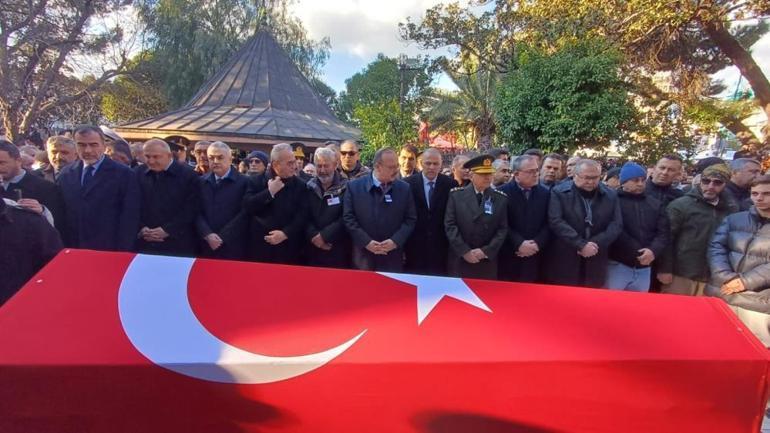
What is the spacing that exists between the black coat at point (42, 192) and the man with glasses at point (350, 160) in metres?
2.46

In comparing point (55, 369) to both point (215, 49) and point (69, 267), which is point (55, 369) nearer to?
point (69, 267)

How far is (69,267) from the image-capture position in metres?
1.78

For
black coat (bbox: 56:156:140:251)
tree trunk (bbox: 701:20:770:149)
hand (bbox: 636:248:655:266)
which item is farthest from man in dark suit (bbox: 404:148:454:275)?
tree trunk (bbox: 701:20:770:149)

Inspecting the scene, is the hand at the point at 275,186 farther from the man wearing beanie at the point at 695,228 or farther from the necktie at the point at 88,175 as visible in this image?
the man wearing beanie at the point at 695,228

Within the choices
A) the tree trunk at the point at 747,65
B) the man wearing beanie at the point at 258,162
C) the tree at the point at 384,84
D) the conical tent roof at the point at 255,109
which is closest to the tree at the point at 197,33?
the conical tent roof at the point at 255,109

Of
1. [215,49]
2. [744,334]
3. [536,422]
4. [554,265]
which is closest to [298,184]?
[554,265]

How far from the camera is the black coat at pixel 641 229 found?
3652 mm

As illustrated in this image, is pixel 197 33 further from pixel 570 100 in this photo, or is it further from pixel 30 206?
pixel 30 206

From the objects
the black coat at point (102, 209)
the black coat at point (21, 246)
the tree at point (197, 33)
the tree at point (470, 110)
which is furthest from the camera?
the tree at point (197, 33)

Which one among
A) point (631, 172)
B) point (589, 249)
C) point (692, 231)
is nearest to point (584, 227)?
point (589, 249)

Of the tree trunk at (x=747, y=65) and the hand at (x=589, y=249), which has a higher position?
the tree trunk at (x=747, y=65)

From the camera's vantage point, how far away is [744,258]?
10.3 ft

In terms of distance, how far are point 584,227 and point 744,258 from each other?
1.09m

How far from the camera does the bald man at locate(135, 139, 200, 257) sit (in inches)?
141
